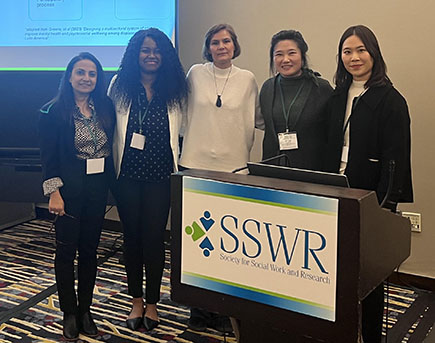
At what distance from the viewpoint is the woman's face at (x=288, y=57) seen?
2271mm

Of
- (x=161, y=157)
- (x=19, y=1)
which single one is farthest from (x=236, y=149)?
(x=19, y=1)

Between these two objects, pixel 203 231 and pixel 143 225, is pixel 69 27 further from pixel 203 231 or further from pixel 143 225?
pixel 203 231

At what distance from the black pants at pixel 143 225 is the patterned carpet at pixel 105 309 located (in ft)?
0.78

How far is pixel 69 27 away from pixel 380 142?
247cm

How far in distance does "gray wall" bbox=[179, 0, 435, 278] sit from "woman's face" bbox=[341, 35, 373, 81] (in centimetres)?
107

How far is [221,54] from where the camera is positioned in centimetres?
237

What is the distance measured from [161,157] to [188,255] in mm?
985

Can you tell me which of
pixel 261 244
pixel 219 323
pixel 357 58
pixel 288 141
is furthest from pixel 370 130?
pixel 219 323

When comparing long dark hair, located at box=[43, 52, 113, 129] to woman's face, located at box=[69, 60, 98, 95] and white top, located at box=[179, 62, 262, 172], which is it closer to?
woman's face, located at box=[69, 60, 98, 95]

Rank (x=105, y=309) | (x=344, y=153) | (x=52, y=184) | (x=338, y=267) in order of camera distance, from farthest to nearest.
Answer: (x=105, y=309) < (x=52, y=184) < (x=344, y=153) < (x=338, y=267)

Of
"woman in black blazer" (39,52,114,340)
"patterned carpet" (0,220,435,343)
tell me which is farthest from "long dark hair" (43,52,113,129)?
"patterned carpet" (0,220,435,343)

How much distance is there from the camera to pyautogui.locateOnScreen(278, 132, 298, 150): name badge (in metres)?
2.29

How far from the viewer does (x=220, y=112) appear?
7.77ft

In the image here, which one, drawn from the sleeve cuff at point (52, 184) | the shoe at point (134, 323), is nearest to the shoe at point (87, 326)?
the shoe at point (134, 323)
